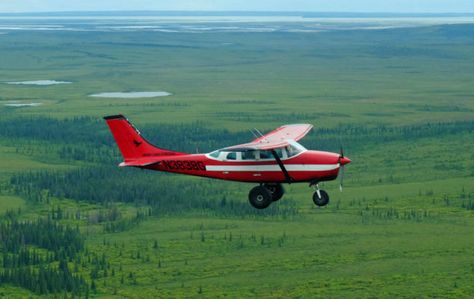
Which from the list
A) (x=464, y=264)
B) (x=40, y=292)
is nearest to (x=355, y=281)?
(x=464, y=264)

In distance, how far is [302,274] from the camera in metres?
188

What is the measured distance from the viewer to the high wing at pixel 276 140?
6994cm

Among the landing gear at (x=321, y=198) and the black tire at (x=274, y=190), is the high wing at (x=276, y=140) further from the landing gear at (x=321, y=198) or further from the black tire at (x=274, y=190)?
the landing gear at (x=321, y=198)

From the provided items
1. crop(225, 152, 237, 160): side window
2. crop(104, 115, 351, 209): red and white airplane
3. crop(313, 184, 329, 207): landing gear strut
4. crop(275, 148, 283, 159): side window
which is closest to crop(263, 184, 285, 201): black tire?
crop(104, 115, 351, 209): red and white airplane

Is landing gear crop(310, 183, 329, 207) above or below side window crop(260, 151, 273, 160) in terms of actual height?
below

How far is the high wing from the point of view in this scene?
69938 mm

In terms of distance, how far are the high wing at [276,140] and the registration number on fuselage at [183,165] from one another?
261 centimetres

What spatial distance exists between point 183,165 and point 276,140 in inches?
261

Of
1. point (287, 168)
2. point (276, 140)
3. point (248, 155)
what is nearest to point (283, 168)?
point (287, 168)

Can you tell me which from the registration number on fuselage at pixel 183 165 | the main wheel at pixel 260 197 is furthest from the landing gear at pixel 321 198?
the registration number on fuselage at pixel 183 165

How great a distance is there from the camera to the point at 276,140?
73.4m

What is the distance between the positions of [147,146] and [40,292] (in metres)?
103

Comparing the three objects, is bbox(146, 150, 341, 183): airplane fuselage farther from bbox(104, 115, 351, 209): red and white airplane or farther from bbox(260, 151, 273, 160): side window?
bbox(260, 151, 273, 160): side window

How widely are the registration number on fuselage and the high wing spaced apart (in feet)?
8.56
